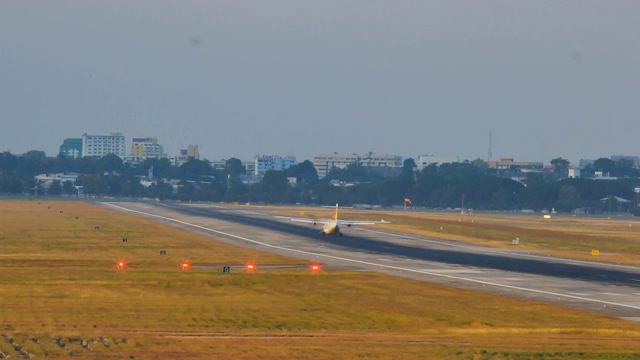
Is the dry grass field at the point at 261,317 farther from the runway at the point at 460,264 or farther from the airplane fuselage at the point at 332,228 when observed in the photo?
the airplane fuselage at the point at 332,228

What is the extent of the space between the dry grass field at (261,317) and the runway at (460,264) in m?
3.37

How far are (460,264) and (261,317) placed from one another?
1403 inches

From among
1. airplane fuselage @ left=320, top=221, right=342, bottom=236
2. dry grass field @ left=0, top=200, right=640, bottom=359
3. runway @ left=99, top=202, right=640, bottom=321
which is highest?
airplane fuselage @ left=320, top=221, right=342, bottom=236

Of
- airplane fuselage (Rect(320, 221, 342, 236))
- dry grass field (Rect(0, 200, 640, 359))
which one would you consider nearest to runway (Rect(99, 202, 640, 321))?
airplane fuselage (Rect(320, 221, 342, 236))

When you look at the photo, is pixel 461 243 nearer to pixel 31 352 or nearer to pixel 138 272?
pixel 138 272

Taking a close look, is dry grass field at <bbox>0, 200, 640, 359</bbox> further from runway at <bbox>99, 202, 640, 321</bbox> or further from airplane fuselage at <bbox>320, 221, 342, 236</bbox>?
airplane fuselage at <bbox>320, 221, 342, 236</bbox>

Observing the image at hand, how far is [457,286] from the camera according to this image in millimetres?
64562

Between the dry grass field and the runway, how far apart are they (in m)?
3.37

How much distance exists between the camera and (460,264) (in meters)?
82.0

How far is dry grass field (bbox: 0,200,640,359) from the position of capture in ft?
128

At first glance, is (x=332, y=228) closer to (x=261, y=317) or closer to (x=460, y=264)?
(x=460, y=264)

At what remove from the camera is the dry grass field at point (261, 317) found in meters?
38.9

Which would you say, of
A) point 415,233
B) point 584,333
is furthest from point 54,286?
point 415,233

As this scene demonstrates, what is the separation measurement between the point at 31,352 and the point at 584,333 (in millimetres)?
21819
